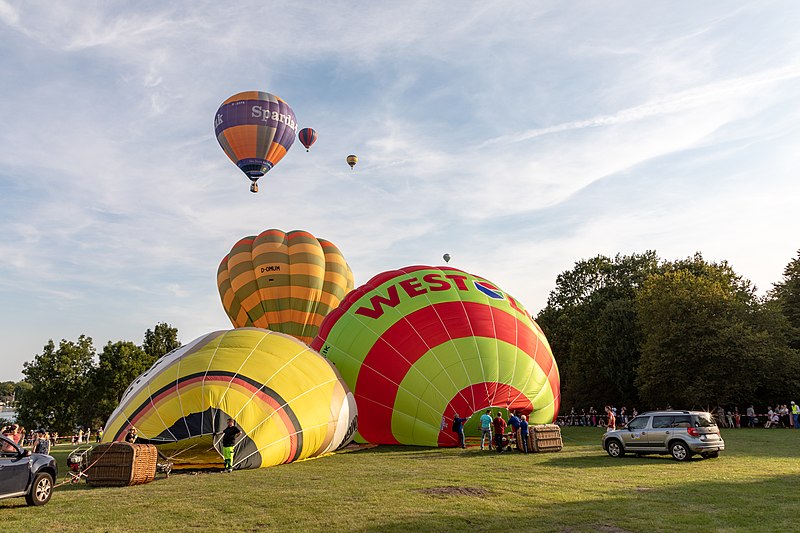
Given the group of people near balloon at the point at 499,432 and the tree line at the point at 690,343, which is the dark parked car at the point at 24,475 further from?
the tree line at the point at 690,343

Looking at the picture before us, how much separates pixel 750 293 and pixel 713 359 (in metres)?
6.63

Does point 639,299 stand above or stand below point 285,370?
above

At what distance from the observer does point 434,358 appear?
19625mm

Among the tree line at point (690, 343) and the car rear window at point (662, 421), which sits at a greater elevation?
the tree line at point (690, 343)

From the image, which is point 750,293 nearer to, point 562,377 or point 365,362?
point 562,377

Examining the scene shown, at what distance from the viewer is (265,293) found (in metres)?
34.8

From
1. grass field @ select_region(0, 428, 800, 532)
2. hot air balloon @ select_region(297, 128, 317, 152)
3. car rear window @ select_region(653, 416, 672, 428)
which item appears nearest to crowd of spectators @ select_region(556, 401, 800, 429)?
car rear window @ select_region(653, 416, 672, 428)

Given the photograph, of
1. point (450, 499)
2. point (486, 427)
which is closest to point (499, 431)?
point (486, 427)

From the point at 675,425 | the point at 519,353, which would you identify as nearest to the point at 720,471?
the point at 675,425

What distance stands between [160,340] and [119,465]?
Result: 50215 mm

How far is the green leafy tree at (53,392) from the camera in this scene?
4900 centimetres

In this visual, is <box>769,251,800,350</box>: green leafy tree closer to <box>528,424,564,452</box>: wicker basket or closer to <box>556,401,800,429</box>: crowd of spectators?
<box>556,401,800,429</box>: crowd of spectators

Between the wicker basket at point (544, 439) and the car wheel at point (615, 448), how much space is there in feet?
5.31


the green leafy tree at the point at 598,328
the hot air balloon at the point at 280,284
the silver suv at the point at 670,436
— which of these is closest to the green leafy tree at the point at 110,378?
the hot air balloon at the point at 280,284
